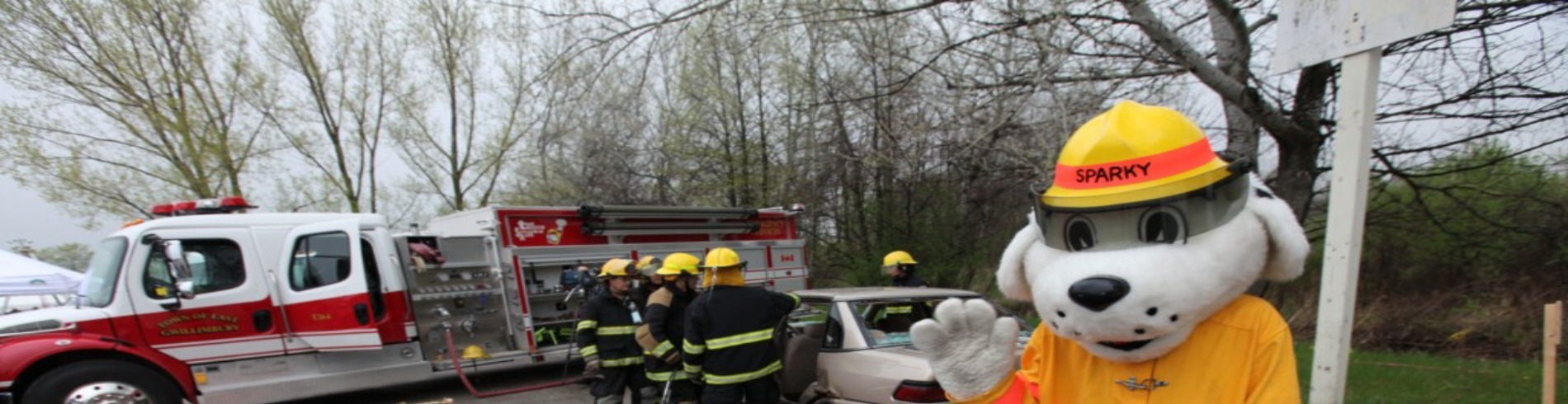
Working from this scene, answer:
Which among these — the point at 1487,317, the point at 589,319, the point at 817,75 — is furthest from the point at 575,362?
the point at 1487,317

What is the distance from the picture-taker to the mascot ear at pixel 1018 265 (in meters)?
2.22

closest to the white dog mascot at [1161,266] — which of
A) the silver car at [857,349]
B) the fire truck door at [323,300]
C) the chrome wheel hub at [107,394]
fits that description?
the silver car at [857,349]

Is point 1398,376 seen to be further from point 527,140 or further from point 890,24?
point 527,140

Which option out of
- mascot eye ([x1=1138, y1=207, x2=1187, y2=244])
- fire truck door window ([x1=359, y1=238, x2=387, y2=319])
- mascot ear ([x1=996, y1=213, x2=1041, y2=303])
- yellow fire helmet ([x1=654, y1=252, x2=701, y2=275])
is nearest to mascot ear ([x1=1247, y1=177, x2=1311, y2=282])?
mascot eye ([x1=1138, y1=207, x2=1187, y2=244])

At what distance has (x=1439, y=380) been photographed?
6.62m

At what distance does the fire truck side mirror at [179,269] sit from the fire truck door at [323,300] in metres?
0.73

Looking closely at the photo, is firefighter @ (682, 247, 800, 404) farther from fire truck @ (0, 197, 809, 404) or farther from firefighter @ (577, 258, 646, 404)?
fire truck @ (0, 197, 809, 404)

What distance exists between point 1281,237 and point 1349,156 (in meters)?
0.35

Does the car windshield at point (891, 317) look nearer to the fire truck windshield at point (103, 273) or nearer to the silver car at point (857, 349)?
the silver car at point (857, 349)

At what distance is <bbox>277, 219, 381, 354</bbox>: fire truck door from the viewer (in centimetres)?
781

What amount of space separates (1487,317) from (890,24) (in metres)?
6.99

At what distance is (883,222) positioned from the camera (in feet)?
47.0

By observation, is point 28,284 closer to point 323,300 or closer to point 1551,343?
point 323,300

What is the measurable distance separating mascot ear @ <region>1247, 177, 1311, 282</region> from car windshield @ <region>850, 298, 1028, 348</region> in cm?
355
